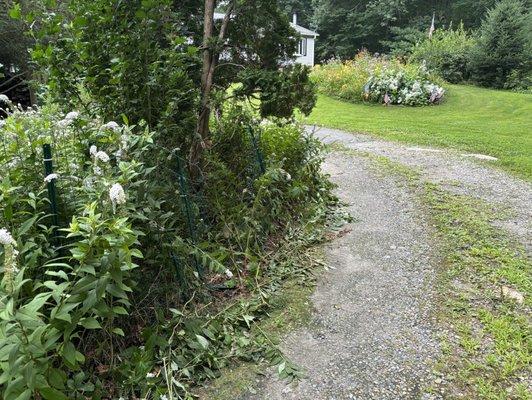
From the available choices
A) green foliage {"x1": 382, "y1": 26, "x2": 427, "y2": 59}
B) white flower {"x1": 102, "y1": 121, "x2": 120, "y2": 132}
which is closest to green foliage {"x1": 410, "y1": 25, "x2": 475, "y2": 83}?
green foliage {"x1": 382, "y1": 26, "x2": 427, "y2": 59}

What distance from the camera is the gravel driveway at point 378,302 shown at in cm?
226

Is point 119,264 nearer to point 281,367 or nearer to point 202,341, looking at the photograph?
point 202,341

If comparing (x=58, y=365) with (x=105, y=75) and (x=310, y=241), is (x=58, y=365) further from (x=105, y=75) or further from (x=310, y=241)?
(x=310, y=241)

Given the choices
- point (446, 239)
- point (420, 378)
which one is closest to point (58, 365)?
point (420, 378)

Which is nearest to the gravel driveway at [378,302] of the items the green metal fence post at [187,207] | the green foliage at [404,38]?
the green metal fence post at [187,207]

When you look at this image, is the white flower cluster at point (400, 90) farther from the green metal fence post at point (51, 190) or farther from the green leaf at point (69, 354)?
the green leaf at point (69, 354)

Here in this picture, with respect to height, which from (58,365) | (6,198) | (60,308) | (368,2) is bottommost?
(58,365)

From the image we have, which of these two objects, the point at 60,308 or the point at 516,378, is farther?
the point at 516,378

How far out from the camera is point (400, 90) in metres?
12.4

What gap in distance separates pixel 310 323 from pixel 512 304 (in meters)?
1.39

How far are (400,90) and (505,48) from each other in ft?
21.6

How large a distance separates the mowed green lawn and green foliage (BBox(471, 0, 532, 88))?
2.31 m

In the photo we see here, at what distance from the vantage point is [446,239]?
12.8 ft

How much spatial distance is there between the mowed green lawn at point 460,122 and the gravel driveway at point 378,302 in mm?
2108
